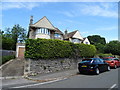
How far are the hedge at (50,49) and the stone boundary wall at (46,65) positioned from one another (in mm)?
528

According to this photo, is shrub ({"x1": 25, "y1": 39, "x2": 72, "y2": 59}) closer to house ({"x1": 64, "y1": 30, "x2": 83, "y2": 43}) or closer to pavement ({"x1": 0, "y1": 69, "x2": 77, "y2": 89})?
pavement ({"x1": 0, "y1": 69, "x2": 77, "y2": 89})

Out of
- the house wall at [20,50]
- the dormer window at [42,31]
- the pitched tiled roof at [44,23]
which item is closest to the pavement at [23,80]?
the house wall at [20,50]

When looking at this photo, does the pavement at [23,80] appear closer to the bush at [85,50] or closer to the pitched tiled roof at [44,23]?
the bush at [85,50]

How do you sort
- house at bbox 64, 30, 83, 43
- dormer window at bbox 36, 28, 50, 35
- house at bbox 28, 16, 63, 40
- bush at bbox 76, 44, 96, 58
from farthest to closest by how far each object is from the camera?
house at bbox 64, 30, 83, 43
dormer window at bbox 36, 28, 50, 35
house at bbox 28, 16, 63, 40
bush at bbox 76, 44, 96, 58

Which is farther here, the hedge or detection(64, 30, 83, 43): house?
detection(64, 30, 83, 43): house

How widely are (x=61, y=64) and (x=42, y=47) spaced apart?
11.2 feet

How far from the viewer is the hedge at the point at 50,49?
452 inches

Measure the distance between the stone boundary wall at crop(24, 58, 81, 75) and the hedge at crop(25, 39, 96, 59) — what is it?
0.53m

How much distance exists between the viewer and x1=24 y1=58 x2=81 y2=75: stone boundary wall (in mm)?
10915

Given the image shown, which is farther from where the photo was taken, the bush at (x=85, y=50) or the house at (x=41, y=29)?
the house at (x=41, y=29)

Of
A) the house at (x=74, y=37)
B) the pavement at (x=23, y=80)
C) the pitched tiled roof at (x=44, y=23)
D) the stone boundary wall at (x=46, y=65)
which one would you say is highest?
the pitched tiled roof at (x=44, y=23)

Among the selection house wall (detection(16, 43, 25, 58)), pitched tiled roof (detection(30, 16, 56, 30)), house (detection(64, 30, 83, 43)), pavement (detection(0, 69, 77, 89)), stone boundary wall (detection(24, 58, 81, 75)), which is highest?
pitched tiled roof (detection(30, 16, 56, 30))

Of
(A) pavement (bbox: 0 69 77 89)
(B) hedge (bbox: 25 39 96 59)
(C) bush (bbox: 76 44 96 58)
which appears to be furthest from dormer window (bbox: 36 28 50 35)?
(A) pavement (bbox: 0 69 77 89)

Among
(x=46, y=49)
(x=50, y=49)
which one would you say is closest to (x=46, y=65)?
(x=46, y=49)
